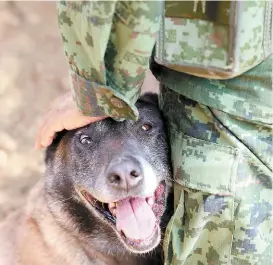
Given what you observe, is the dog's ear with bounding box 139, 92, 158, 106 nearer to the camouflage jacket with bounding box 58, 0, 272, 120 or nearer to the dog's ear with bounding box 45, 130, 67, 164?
the dog's ear with bounding box 45, 130, 67, 164

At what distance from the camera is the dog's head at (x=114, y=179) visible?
2006mm

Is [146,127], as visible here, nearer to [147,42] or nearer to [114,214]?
[114,214]

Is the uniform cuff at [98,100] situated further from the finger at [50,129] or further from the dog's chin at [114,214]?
the dog's chin at [114,214]

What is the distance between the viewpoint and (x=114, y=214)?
83.0 inches

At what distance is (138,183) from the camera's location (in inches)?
77.5

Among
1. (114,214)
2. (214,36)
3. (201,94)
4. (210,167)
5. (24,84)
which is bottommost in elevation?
(24,84)

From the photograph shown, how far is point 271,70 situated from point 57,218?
1020mm

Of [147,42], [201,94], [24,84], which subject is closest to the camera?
[147,42]

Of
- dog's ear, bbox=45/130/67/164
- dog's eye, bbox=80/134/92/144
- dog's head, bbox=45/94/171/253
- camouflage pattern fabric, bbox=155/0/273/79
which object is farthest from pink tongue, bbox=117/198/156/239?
camouflage pattern fabric, bbox=155/0/273/79

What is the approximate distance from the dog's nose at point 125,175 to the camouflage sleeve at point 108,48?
20 cm

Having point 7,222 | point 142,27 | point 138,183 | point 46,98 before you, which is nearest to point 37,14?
point 46,98

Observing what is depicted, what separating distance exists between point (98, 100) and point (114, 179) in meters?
0.32

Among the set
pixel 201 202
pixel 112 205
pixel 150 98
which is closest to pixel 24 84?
pixel 150 98

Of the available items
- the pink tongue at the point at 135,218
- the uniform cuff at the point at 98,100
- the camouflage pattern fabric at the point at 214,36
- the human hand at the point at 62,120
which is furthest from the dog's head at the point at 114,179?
the camouflage pattern fabric at the point at 214,36
